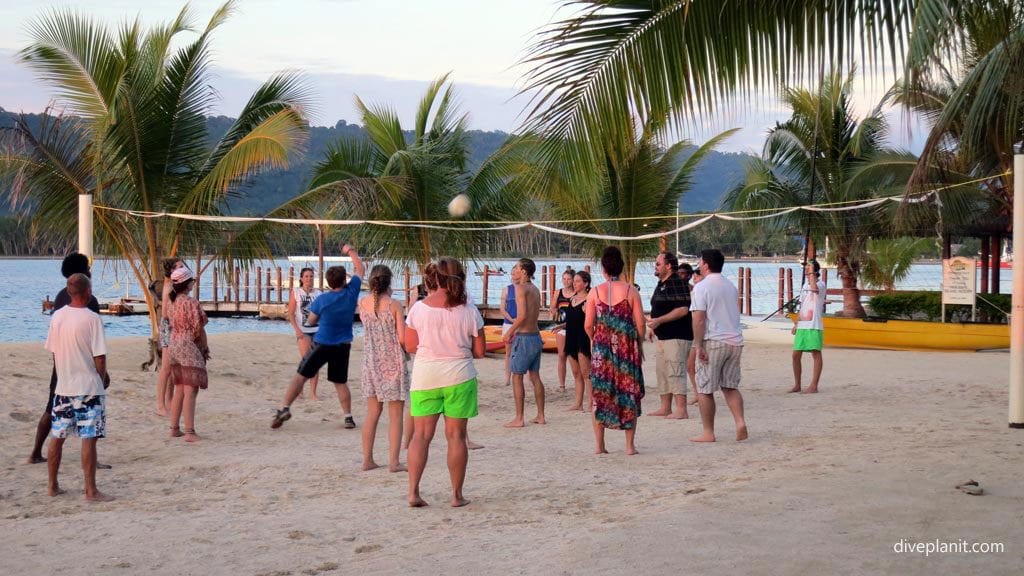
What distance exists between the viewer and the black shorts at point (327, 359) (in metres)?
8.53

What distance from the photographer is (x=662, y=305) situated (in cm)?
888

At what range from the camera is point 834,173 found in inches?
866

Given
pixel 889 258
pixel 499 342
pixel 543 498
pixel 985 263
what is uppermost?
pixel 889 258

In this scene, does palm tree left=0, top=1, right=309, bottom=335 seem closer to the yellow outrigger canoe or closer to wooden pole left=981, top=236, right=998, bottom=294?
the yellow outrigger canoe

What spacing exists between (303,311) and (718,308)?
4721 millimetres

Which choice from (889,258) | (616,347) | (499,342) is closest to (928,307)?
(499,342)

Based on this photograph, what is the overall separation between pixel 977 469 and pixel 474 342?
3.27 m

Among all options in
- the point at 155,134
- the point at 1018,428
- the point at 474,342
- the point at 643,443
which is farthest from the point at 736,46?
the point at 155,134

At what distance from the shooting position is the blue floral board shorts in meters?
Answer: 5.88

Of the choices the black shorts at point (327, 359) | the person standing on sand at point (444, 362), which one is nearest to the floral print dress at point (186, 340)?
the black shorts at point (327, 359)

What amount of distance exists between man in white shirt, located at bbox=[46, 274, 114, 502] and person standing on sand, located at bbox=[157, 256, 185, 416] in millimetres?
2237

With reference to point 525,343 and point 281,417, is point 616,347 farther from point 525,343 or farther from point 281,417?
point 281,417

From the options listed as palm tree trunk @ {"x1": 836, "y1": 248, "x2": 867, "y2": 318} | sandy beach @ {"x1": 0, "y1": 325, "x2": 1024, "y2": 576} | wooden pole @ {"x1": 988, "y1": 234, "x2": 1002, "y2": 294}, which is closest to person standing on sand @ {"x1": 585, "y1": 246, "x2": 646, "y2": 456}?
sandy beach @ {"x1": 0, "y1": 325, "x2": 1024, "y2": 576}

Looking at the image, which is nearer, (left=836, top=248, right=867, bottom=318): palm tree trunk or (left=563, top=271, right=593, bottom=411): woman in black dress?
(left=563, top=271, right=593, bottom=411): woman in black dress
